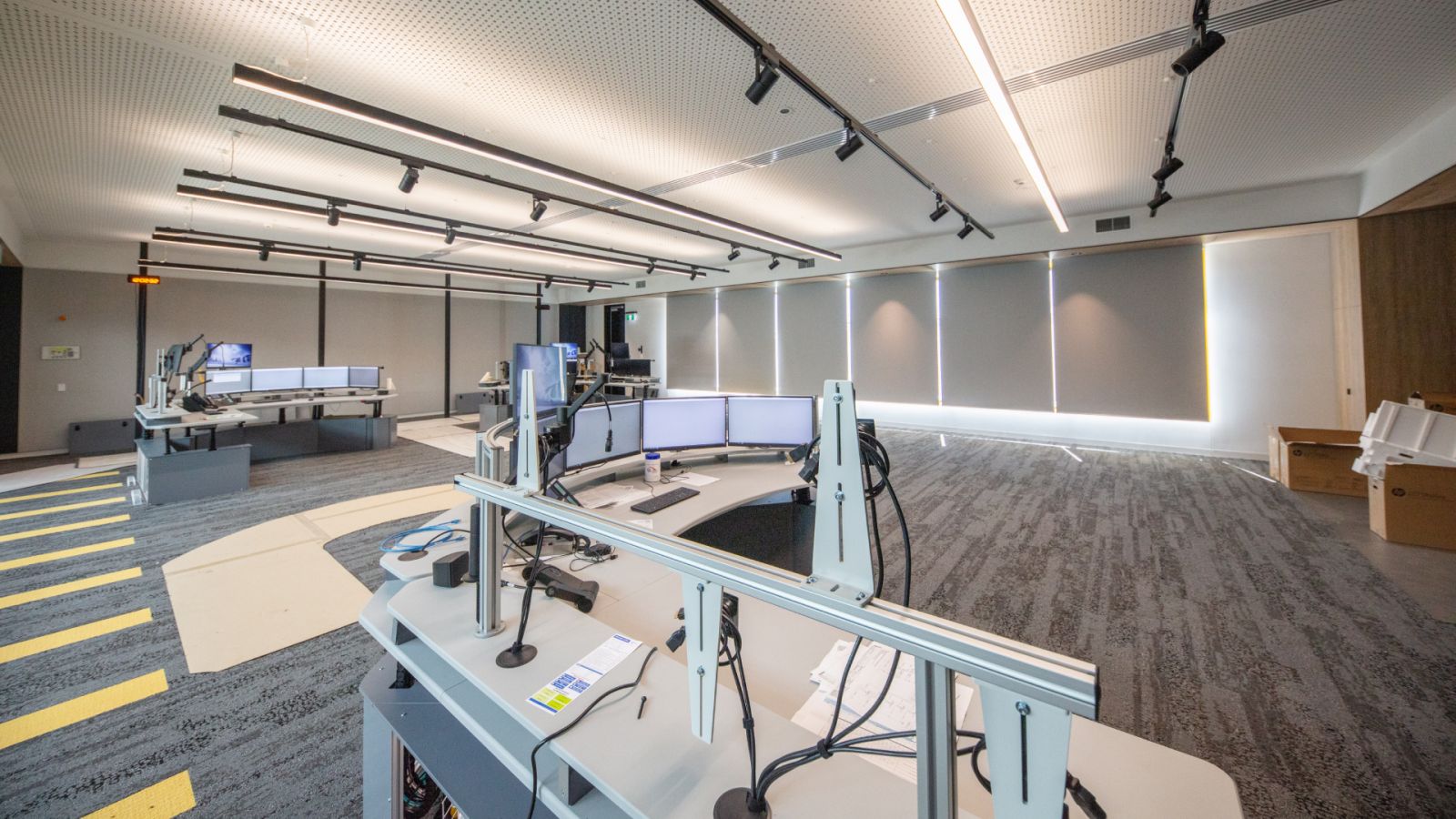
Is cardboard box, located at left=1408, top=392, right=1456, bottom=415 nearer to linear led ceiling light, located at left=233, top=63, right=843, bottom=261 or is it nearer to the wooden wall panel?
the wooden wall panel

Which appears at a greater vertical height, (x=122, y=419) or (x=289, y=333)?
(x=289, y=333)

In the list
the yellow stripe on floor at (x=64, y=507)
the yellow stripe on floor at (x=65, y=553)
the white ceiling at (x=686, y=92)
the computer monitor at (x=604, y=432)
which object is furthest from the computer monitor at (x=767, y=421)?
the yellow stripe on floor at (x=64, y=507)

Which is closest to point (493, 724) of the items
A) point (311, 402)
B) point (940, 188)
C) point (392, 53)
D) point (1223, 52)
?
point (392, 53)

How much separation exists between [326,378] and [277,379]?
1.77 ft

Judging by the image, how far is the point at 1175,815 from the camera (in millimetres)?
744

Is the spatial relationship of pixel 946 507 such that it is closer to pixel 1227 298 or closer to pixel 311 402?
pixel 1227 298

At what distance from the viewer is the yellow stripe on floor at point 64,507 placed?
13.3 feet

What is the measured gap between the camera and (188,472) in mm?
4477

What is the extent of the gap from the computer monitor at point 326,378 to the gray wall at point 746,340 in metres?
6.31

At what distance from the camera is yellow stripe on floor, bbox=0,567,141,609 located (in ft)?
8.85

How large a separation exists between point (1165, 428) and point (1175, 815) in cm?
732

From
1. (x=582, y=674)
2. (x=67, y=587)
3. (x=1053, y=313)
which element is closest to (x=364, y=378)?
(x=67, y=587)

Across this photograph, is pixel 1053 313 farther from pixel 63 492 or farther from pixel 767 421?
pixel 63 492

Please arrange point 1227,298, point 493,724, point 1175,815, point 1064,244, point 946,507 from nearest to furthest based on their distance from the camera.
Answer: point 1175,815 < point 493,724 < point 946,507 < point 1227,298 < point 1064,244
